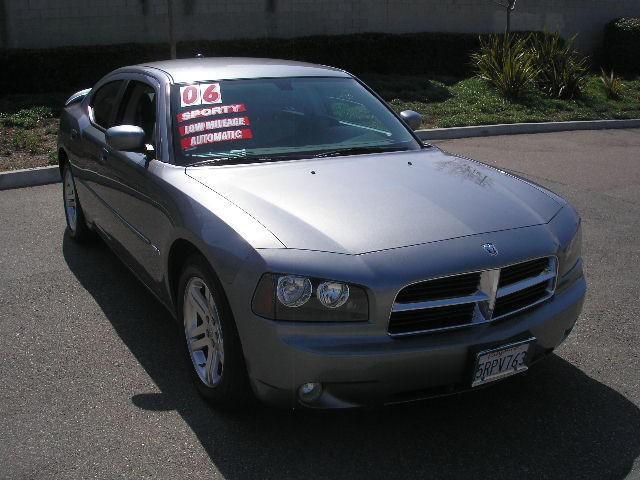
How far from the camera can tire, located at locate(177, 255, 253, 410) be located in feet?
11.2

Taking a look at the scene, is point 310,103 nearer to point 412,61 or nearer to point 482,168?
point 482,168

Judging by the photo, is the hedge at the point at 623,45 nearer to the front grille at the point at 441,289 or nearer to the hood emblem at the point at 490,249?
the hood emblem at the point at 490,249

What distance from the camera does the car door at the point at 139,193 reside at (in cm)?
422

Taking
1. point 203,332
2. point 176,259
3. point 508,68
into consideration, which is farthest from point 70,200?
point 508,68

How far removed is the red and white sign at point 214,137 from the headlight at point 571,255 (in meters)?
1.82

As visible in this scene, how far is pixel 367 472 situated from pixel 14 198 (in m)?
6.08

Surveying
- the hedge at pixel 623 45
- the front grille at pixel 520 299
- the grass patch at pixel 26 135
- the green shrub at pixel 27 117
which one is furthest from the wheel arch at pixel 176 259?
the hedge at pixel 623 45

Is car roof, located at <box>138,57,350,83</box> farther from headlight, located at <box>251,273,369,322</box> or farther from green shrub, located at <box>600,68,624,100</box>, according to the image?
green shrub, located at <box>600,68,624,100</box>

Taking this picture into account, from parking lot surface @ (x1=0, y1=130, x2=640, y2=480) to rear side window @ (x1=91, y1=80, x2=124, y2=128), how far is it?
1.14 meters

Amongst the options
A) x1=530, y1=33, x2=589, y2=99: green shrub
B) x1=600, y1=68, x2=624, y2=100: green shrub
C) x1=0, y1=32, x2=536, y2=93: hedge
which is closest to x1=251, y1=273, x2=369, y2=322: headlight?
x1=0, y1=32, x2=536, y2=93: hedge

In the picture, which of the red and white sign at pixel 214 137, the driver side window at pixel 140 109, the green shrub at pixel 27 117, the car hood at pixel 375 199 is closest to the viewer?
the car hood at pixel 375 199

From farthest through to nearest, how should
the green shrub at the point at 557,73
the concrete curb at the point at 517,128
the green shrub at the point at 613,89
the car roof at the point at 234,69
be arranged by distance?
1. the green shrub at the point at 613,89
2. the green shrub at the point at 557,73
3. the concrete curb at the point at 517,128
4. the car roof at the point at 234,69

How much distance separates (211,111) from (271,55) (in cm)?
1116

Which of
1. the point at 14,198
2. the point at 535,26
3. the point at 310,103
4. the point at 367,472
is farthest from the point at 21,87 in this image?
the point at 535,26
